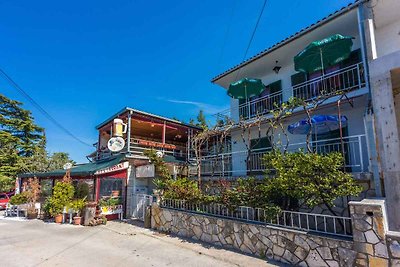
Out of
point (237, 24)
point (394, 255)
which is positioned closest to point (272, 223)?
point (394, 255)

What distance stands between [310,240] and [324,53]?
307 inches

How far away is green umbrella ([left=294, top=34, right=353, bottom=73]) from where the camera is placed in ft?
30.3

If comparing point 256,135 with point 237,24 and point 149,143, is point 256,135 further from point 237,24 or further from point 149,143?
point 149,143

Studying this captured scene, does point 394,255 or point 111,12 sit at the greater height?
point 111,12

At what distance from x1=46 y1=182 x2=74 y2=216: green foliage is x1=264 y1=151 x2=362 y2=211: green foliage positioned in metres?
13.0

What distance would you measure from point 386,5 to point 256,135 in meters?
8.12

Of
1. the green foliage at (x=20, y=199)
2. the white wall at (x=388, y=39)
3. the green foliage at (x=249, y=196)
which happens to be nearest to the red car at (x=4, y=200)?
the green foliage at (x=20, y=199)

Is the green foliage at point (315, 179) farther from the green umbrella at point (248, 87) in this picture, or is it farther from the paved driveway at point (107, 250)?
the green umbrella at point (248, 87)

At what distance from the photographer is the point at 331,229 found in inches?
284

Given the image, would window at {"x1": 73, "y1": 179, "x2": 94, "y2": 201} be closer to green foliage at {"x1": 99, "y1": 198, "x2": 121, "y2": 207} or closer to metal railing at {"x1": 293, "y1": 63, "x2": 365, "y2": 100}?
green foliage at {"x1": 99, "y1": 198, "x2": 121, "y2": 207}

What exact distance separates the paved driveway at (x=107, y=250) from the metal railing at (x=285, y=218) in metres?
1.21

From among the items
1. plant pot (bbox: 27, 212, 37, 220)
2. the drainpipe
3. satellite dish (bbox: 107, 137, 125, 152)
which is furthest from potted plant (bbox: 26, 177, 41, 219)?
the drainpipe

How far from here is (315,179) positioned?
6.49 meters

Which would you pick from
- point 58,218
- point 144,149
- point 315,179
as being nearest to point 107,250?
point 315,179
